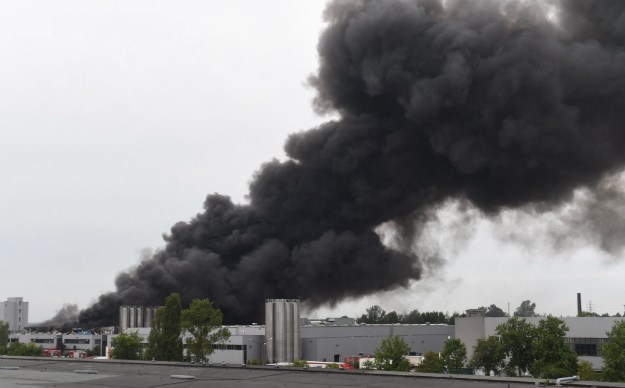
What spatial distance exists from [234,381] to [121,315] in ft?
223

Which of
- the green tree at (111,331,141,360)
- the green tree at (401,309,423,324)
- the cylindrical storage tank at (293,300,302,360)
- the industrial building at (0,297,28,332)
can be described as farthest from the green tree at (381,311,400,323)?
the green tree at (111,331,141,360)

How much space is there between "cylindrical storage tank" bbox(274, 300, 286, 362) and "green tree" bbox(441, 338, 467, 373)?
25.1 metres

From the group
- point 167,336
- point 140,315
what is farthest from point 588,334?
point 140,315

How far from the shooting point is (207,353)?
5522 centimetres

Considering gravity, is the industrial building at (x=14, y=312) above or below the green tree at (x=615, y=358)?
above

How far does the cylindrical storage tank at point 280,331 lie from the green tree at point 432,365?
2267 cm

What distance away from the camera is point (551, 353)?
46.0m

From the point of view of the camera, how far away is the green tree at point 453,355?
51812mm

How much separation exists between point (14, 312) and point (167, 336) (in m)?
96.5

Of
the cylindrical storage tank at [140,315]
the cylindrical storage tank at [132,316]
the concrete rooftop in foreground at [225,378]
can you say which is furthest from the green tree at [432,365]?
the cylindrical storage tank at [132,316]

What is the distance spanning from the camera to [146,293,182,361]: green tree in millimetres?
56781

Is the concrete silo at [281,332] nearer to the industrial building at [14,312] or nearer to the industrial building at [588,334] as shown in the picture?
the industrial building at [588,334]

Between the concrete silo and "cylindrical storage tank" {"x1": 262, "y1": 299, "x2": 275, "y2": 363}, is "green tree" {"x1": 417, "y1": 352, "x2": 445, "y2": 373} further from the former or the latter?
"cylindrical storage tank" {"x1": 262, "y1": 299, "x2": 275, "y2": 363}

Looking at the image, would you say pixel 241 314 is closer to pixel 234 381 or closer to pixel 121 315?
A: pixel 121 315
